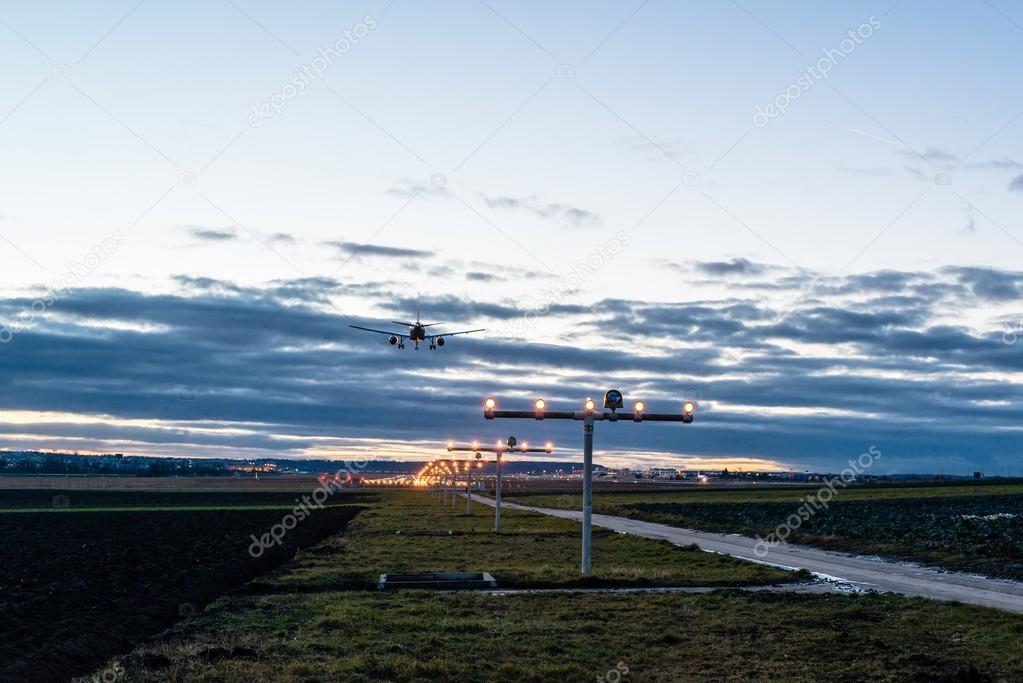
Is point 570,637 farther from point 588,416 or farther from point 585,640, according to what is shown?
point 588,416

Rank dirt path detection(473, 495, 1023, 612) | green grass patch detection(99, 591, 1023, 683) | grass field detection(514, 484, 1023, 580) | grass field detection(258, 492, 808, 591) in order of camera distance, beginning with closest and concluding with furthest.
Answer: green grass patch detection(99, 591, 1023, 683) < dirt path detection(473, 495, 1023, 612) < grass field detection(258, 492, 808, 591) < grass field detection(514, 484, 1023, 580)

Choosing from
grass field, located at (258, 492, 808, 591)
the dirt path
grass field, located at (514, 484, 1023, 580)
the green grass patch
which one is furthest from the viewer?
grass field, located at (514, 484, 1023, 580)

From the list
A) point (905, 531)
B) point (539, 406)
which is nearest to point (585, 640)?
point (539, 406)

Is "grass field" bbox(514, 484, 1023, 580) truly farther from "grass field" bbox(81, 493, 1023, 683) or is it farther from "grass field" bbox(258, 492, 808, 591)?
"grass field" bbox(81, 493, 1023, 683)

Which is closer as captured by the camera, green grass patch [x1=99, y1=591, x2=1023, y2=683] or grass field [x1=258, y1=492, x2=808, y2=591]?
green grass patch [x1=99, y1=591, x2=1023, y2=683]

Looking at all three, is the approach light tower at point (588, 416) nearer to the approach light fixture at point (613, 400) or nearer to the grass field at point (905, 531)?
the approach light fixture at point (613, 400)

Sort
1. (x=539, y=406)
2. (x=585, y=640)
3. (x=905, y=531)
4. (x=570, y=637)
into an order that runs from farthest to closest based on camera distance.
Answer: (x=905, y=531), (x=539, y=406), (x=570, y=637), (x=585, y=640)

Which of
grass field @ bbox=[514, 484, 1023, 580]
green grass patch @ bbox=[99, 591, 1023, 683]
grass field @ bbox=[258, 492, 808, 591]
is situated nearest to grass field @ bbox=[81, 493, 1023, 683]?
green grass patch @ bbox=[99, 591, 1023, 683]

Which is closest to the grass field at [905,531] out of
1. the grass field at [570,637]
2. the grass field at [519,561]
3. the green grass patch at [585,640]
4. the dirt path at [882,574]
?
the dirt path at [882,574]
